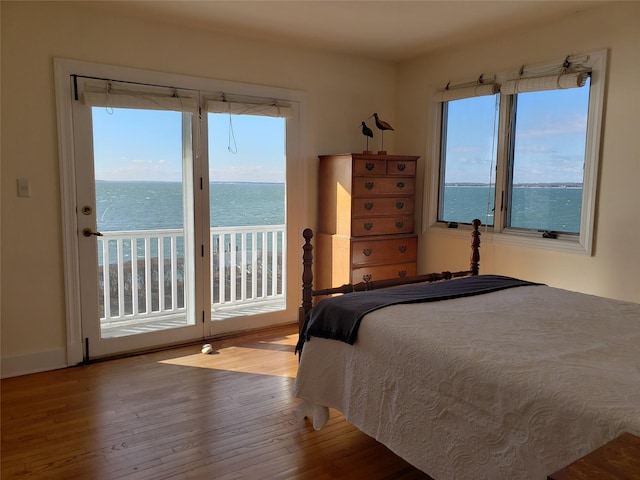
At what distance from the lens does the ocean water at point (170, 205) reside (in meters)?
3.47

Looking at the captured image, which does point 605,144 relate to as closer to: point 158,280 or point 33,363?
point 158,280

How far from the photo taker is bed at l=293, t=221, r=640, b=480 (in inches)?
53.6

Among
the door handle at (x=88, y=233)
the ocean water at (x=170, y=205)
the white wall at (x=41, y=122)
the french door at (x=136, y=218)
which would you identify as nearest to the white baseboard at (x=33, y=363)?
the white wall at (x=41, y=122)

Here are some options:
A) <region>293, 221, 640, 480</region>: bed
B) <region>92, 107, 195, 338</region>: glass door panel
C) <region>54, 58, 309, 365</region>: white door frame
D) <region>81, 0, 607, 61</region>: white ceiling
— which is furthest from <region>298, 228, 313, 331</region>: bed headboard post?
<region>54, 58, 309, 365</region>: white door frame

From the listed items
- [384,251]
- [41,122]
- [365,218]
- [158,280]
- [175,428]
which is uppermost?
[41,122]

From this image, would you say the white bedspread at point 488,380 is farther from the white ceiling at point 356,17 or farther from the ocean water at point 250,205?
the white ceiling at point 356,17

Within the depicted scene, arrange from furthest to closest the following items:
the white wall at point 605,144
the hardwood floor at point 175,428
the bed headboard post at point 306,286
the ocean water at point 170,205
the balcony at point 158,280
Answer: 1. the balcony at point 158,280
2. the ocean water at point 170,205
3. the white wall at point 605,144
4. the bed headboard post at point 306,286
5. the hardwood floor at point 175,428

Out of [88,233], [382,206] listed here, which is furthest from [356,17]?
[88,233]

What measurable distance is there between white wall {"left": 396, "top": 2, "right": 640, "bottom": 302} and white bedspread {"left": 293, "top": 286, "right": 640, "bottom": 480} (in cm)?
82

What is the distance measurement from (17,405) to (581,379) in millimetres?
2902

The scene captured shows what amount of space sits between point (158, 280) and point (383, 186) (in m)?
2.09

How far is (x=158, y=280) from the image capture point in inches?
159

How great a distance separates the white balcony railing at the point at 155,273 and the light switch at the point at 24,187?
2.35 ft

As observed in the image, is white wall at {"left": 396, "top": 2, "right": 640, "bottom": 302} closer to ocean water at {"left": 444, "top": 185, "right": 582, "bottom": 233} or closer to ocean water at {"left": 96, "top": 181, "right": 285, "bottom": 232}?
ocean water at {"left": 444, "top": 185, "right": 582, "bottom": 233}
